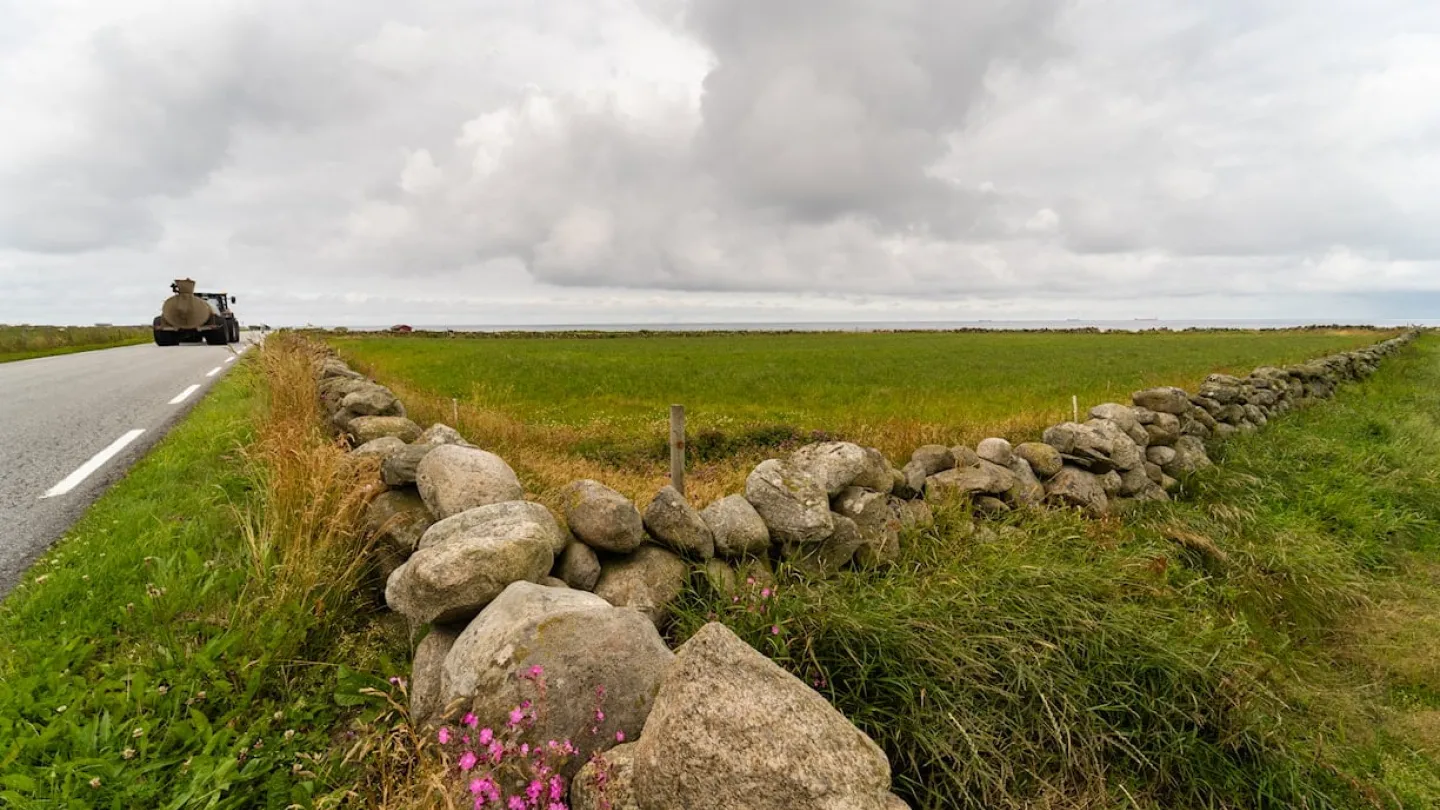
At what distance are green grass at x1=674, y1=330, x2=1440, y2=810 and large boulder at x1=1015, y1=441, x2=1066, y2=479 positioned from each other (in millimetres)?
772

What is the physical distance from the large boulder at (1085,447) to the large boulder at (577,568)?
18.2 ft

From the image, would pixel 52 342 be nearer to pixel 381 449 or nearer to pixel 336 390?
pixel 336 390

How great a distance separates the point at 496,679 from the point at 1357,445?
1314cm

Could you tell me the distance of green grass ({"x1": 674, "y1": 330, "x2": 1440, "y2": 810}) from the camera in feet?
10.8

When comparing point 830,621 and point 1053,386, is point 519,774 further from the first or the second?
point 1053,386

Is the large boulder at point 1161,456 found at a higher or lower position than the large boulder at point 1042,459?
lower

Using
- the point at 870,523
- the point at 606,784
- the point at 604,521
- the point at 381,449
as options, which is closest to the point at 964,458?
the point at 870,523

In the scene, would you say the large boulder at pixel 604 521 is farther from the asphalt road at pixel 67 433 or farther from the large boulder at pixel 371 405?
the large boulder at pixel 371 405

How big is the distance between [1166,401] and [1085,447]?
9.16ft

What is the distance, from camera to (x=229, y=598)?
372 cm

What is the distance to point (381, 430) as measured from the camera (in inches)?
234

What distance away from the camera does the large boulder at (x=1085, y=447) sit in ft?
23.5

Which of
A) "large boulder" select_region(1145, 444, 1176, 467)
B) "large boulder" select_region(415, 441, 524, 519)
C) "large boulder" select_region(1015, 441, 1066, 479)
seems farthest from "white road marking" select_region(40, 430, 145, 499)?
"large boulder" select_region(1145, 444, 1176, 467)

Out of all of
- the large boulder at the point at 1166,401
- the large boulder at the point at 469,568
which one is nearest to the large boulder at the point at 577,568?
the large boulder at the point at 469,568
